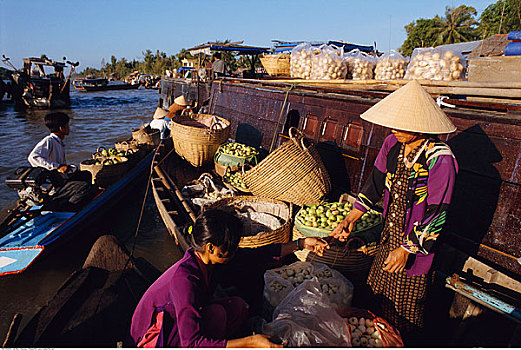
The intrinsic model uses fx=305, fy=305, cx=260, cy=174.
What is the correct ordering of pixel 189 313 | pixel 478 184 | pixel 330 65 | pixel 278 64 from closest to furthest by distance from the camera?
pixel 189 313, pixel 478 184, pixel 330 65, pixel 278 64

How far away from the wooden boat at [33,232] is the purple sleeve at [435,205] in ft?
14.8

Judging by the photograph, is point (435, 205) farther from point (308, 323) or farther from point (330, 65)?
point (330, 65)

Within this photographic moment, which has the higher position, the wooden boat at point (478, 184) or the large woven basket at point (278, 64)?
the large woven basket at point (278, 64)

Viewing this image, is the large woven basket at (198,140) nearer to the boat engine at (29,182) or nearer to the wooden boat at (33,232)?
the wooden boat at (33,232)

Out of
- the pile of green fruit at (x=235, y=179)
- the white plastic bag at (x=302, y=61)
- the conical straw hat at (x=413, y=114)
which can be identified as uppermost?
the white plastic bag at (x=302, y=61)

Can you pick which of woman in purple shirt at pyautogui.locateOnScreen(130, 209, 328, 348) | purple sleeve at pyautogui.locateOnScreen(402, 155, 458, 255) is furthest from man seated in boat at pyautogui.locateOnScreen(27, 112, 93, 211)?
purple sleeve at pyautogui.locateOnScreen(402, 155, 458, 255)

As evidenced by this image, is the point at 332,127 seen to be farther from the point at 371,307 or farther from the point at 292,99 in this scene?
the point at 371,307

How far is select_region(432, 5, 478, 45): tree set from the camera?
28906mm

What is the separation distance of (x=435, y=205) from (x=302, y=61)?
622 centimetres

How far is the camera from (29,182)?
403 cm

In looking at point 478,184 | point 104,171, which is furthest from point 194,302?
point 104,171

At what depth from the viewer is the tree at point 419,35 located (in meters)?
30.0

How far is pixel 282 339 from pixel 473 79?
145 inches

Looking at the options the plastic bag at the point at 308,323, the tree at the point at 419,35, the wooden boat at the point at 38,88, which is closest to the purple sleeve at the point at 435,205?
the plastic bag at the point at 308,323
